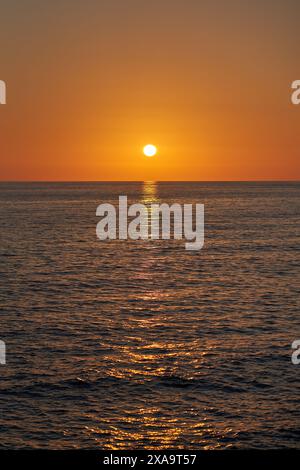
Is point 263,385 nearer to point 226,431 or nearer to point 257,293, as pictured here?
point 226,431

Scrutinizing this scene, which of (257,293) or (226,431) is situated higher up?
(257,293)

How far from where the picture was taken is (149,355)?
40.4 meters

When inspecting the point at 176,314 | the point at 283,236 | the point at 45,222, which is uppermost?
the point at 45,222

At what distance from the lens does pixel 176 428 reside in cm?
2970

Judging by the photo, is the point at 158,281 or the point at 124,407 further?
the point at 158,281

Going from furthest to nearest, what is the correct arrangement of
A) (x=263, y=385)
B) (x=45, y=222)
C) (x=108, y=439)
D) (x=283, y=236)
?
(x=45, y=222) → (x=283, y=236) → (x=263, y=385) → (x=108, y=439)

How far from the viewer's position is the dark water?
29656 millimetres

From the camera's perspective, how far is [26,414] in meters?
31.1

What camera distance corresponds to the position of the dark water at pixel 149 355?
29.7m

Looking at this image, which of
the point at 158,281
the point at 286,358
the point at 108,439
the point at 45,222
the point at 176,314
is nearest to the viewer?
the point at 108,439

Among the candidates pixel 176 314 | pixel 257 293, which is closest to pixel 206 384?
pixel 176 314

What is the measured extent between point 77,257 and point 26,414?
191 ft

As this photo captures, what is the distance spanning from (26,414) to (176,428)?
8.03 metres

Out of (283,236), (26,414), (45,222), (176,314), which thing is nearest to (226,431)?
(26,414)
